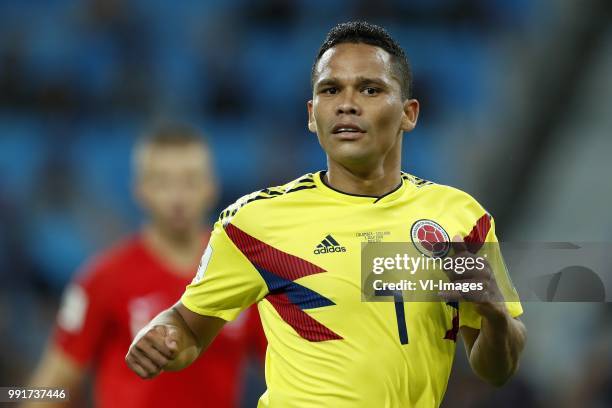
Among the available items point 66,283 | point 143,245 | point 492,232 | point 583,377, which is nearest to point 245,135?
point 66,283

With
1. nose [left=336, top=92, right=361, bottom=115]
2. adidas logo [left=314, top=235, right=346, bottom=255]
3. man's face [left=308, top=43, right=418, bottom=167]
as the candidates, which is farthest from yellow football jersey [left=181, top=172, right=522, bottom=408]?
nose [left=336, top=92, right=361, bottom=115]

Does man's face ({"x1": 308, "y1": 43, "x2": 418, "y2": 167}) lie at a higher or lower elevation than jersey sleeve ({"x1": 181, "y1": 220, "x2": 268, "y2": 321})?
higher

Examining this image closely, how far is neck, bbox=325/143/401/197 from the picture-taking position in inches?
136

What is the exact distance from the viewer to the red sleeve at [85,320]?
5078 mm

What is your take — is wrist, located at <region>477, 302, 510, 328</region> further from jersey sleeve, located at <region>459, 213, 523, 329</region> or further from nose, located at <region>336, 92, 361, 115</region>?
nose, located at <region>336, 92, 361, 115</region>

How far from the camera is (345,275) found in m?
3.24

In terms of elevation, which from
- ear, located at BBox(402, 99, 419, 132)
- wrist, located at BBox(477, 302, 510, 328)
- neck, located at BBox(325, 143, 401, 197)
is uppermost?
ear, located at BBox(402, 99, 419, 132)

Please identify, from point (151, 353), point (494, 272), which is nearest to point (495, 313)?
point (494, 272)

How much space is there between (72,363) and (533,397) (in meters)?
3.29

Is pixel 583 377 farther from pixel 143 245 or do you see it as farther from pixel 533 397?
pixel 143 245

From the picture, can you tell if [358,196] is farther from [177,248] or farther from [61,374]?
[61,374]

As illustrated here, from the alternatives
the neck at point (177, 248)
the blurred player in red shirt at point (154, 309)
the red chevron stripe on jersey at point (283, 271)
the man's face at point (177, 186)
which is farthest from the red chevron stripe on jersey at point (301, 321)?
the man's face at point (177, 186)

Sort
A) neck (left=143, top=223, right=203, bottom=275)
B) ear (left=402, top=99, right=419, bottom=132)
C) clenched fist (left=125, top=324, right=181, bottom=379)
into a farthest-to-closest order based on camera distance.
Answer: neck (left=143, top=223, right=203, bottom=275) → ear (left=402, top=99, right=419, bottom=132) → clenched fist (left=125, top=324, right=181, bottom=379)

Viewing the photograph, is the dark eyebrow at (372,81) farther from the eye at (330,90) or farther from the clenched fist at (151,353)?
the clenched fist at (151,353)
